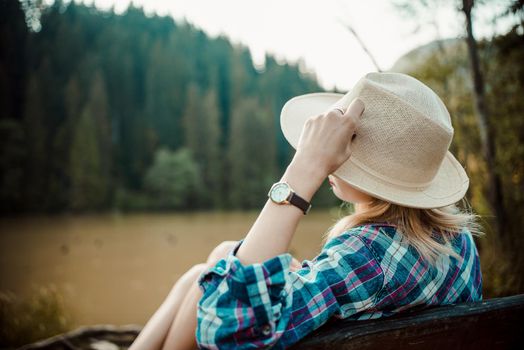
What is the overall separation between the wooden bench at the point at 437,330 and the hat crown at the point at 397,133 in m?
0.36

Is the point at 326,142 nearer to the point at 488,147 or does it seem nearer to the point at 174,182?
the point at 488,147

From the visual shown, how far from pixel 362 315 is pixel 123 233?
2285 cm

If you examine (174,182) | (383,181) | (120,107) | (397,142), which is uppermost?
(120,107)

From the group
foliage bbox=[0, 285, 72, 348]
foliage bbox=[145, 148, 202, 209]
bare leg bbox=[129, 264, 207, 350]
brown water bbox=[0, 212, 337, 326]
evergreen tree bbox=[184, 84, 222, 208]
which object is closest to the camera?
bare leg bbox=[129, 264, 207, 350]

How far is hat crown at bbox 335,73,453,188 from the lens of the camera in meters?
1.12

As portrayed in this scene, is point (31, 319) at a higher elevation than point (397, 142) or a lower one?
lower

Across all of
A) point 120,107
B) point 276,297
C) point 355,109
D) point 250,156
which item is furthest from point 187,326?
point 120,107

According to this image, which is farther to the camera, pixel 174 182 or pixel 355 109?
pixel 174 182

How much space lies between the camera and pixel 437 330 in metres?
0.92

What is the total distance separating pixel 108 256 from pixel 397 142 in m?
16.0

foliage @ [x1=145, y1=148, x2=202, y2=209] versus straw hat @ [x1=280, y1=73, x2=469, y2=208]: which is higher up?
straw hat @ [x1=280, y1=73, x2=469, y2=208]

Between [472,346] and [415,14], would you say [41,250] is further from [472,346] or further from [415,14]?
[472,346]

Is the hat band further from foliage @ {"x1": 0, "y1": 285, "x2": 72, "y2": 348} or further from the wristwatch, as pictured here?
foliage @ {"x1": 0, "y1": 285, "x2": 72, "y2": 348}

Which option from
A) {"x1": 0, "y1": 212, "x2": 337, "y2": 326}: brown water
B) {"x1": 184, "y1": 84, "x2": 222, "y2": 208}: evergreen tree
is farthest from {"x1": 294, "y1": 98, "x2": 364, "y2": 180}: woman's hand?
{"x1": 184, "y1": 84, "x2": 222, "y2": 208}: evergreen tree
